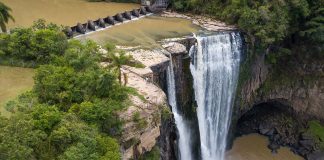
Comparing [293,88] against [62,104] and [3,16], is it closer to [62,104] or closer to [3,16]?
[62,104]

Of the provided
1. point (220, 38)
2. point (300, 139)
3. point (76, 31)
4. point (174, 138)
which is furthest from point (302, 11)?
point (76, 31)

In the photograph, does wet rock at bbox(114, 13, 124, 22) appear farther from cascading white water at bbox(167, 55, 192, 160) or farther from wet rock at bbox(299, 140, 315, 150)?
wet rock at bbox(299, 140, 315, 150)

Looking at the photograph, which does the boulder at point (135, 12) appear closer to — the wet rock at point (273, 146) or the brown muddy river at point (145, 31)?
the brown muddy river at point (145, 31)

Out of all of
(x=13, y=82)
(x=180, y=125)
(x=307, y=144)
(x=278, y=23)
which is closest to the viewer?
(x=13, y=82)

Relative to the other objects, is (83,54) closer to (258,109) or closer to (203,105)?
(203,105)

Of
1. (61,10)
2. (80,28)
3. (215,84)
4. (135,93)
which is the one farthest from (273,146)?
(61,10)

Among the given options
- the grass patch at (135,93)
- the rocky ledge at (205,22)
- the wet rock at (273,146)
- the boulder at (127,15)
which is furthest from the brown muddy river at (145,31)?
the wet rock at (273,146)
